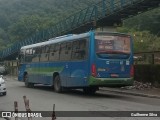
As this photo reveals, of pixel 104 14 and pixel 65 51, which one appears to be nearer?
pixel 65 51

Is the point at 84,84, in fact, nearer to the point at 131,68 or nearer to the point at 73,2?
the point at 131,68

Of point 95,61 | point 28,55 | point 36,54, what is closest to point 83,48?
point 95,61

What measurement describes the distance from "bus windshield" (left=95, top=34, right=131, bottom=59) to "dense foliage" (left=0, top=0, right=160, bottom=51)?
4083cm

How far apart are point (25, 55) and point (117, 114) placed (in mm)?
16969

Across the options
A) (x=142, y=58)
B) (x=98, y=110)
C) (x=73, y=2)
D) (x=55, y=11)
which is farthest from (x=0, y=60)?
(x=98, y=110)

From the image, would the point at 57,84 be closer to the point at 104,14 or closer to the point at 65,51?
the point at 65,51

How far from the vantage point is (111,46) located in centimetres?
1895

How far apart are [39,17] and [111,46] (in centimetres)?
8458

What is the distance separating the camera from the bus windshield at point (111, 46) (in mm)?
18812

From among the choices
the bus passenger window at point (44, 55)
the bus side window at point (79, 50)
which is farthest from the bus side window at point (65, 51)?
the bus passenger window at point (44, 55)

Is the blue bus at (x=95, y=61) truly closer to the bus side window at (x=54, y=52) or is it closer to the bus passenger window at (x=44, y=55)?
the bus side window at (x=54, y=52)

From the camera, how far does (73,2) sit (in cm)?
8675

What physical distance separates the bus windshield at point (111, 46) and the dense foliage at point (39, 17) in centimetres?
4083

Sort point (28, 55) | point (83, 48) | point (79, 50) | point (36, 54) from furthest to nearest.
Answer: point (28, 55) < point (36, 54) < point (79, 50) < point (83, 48)
